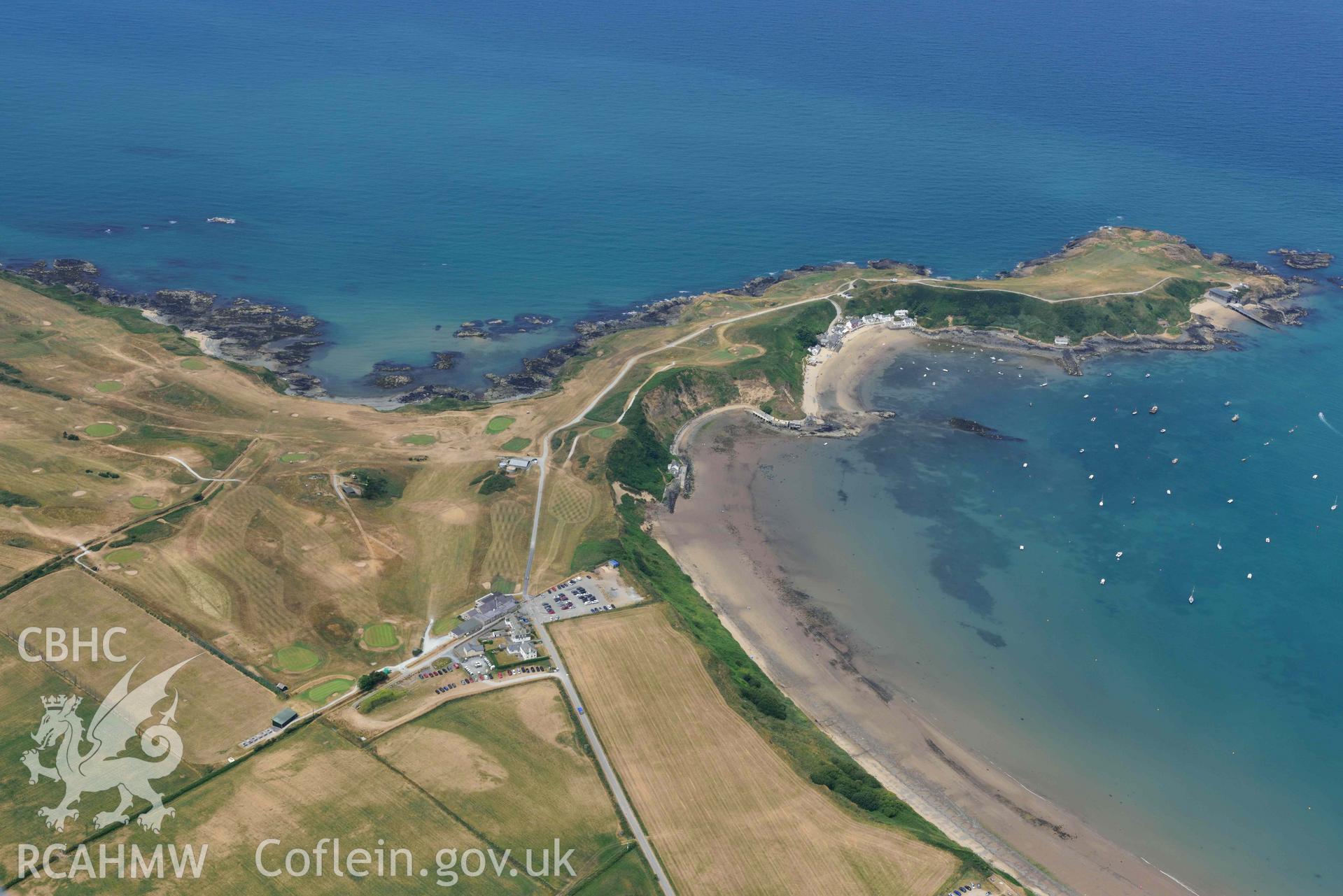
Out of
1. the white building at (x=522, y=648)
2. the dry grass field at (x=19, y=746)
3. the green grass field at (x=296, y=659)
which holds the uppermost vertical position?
the white building at (x=522, y=648)

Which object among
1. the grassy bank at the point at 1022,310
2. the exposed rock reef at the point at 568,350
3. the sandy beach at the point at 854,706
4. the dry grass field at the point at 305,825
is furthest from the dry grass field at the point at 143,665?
the grassy bank at the point at 1022,310

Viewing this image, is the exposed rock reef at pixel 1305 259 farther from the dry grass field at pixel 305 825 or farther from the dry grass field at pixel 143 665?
the dry grass field at pixel 143 665

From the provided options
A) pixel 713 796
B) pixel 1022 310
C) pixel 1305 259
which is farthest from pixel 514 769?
pixel 1305 259

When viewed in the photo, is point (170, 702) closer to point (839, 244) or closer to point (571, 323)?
point (571, 323)

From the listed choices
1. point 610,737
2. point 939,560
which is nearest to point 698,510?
point 939,560

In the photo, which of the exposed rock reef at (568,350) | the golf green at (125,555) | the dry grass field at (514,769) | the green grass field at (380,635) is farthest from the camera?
the exposed rock reef at (568,350)

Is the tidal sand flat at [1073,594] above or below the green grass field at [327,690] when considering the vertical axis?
above

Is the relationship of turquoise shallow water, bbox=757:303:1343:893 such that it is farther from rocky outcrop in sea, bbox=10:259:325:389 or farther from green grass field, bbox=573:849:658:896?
rocky outcrop in sea, bbox=10:259:325:389
